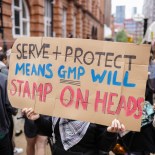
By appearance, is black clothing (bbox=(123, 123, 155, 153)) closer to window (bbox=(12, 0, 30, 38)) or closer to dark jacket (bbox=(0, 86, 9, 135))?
dark jacket (bbox=(0, 86, 9, 135))

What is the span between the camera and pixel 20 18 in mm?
12023

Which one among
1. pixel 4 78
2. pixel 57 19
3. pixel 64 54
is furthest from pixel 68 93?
pixel 57 19

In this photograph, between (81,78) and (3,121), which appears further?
(3,121)

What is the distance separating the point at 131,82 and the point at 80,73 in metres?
0.35

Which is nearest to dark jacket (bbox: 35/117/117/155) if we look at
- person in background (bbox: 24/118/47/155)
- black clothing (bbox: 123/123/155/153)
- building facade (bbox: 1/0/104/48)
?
person in background (bbox: 24/118/47/155)

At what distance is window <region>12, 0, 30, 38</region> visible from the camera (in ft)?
38.3

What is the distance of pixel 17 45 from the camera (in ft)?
6.97

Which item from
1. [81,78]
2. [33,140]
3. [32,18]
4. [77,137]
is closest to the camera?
[81,78]

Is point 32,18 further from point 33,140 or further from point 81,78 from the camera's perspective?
point 81,78

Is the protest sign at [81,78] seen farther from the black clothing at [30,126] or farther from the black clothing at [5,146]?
the black clothing at [5,146]

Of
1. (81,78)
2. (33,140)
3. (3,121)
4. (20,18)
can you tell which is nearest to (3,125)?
(3,121)

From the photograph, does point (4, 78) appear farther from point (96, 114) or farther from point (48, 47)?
point (96, 114)

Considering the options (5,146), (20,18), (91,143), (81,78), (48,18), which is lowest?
(5,146)

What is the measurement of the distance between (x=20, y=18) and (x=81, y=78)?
34.8 ft
